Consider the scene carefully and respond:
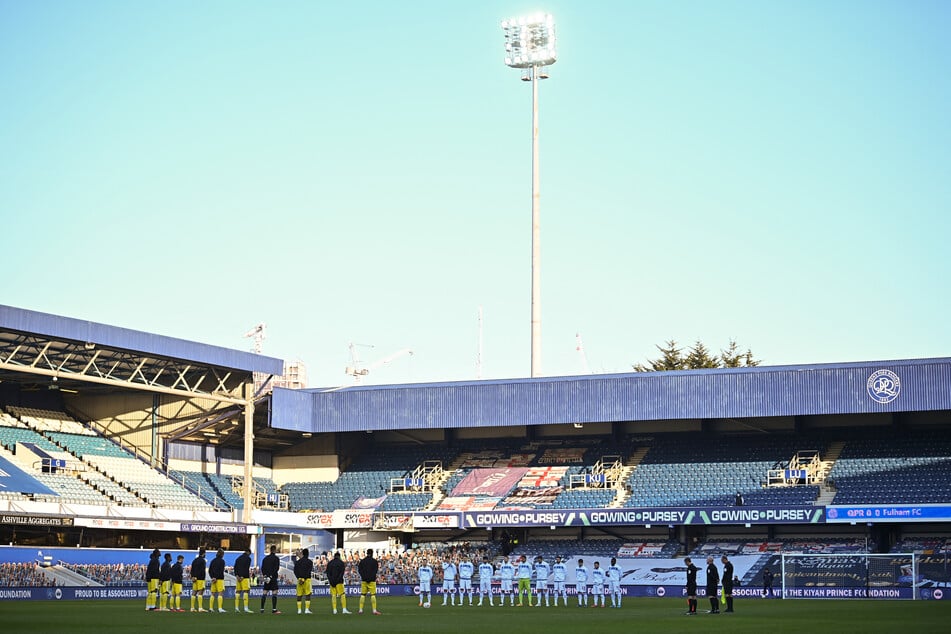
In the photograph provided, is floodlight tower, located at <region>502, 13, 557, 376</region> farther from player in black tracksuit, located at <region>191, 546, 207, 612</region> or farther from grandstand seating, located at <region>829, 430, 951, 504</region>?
player in black tracksuit, located at <region>191, 546, 207, 612</region>

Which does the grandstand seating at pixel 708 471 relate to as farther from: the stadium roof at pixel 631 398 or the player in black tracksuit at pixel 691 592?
the player in black tracksuit at pixel 691 592

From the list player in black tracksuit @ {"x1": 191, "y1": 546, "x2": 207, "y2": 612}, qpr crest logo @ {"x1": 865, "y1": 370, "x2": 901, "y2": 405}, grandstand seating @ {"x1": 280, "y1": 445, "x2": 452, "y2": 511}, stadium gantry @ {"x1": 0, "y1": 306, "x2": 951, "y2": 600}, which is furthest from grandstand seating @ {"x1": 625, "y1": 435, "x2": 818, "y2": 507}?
player in black tracksuit @ {"x1": 191, "y1": 546, "x2": 207, "y2": 612}

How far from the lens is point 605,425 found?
67.8 m

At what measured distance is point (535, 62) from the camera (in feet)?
232

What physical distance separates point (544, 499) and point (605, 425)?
6443 millimetres

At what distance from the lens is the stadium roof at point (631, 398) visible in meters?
57.9

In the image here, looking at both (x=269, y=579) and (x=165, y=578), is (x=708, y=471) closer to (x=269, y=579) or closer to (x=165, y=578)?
(x=269, y=579)

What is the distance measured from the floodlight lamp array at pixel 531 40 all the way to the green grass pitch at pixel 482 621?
39835 mm

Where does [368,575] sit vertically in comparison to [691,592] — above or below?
above

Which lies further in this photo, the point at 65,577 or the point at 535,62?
the point at 535,62

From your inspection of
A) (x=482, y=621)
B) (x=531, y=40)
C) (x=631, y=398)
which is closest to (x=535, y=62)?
(x=531, y=40)

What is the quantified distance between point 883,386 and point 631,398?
37.6 ft

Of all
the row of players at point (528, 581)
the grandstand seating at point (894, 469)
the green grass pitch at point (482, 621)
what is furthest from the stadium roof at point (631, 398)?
the green grass pitch at point (482, 621)

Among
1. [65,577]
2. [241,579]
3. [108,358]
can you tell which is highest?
[108,358]
